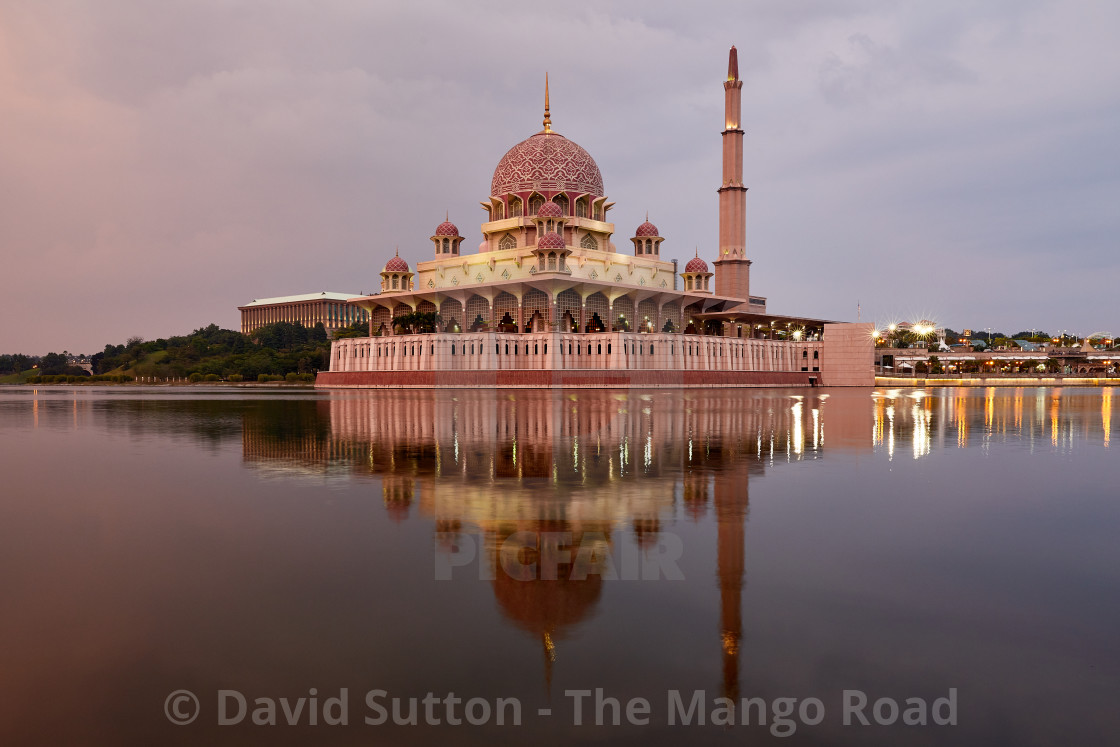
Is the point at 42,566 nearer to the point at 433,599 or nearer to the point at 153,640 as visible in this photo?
the point at 153,640

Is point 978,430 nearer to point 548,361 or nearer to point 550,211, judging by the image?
point 548,361

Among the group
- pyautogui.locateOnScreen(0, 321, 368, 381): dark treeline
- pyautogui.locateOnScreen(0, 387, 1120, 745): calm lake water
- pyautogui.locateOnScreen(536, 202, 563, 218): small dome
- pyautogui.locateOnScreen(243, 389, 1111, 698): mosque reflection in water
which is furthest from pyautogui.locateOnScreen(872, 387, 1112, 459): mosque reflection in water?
pyautogui.locateOnScreen(0, 321, 368, 381): dark treeline

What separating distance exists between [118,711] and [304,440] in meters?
12.0

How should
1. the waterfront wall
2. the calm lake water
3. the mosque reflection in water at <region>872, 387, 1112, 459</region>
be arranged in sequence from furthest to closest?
the waterfront wall
the mosque reflection in water at <region>872, 387, 1112, 459</region>
the calm lake water

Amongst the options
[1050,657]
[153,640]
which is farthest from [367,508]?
[1050,657]

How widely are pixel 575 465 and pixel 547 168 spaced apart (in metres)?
63.9

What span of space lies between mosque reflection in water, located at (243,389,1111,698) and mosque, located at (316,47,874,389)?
1365 inches

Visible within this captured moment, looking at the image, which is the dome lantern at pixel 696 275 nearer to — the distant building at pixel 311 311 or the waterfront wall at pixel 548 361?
the waterfront wall at pixel 548 361

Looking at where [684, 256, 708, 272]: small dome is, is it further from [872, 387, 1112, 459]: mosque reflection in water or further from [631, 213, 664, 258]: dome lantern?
[872, 387, 1112, 459]: mosque reflection in water

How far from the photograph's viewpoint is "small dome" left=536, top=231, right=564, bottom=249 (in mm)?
59256

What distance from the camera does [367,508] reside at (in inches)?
283

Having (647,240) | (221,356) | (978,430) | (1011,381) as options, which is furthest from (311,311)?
(978,430)

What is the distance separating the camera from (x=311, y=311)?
6097 inches

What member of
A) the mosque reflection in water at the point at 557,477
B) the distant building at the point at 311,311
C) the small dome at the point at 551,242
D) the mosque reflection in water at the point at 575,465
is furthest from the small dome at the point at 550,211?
the distant building at the point at 311,311
